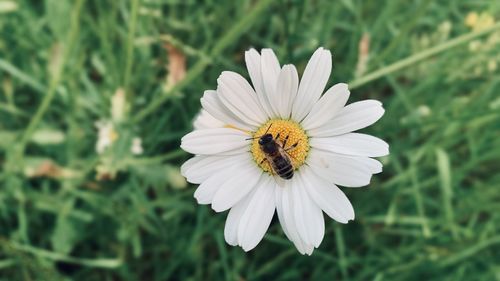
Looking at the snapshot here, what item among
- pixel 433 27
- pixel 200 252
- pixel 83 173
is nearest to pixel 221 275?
pixel 200 252

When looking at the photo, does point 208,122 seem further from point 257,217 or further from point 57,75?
point 57,75

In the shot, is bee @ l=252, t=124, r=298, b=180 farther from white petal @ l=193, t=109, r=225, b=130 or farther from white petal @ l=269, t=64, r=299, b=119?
white petal @ l=193, t=109, r=225, b=130

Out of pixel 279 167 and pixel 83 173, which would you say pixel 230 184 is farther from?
pixel 83 173

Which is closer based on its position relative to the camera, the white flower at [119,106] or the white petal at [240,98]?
the white petal at [240,98]

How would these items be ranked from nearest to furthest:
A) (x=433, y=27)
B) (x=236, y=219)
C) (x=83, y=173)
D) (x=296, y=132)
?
(x=236, y=219) < (x=296, y=132) < (x=83, y=173) < (x=433, y=27)

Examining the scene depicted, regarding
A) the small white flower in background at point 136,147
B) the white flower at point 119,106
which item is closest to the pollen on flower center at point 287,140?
the white flower at point 119,106

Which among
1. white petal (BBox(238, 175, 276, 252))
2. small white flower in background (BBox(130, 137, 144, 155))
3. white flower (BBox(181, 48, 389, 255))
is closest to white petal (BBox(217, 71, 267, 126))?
white flower (BBox(181, 48, 389, 255))

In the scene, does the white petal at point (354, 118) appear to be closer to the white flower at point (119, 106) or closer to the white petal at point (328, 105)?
the white petal at point (328, 105)
